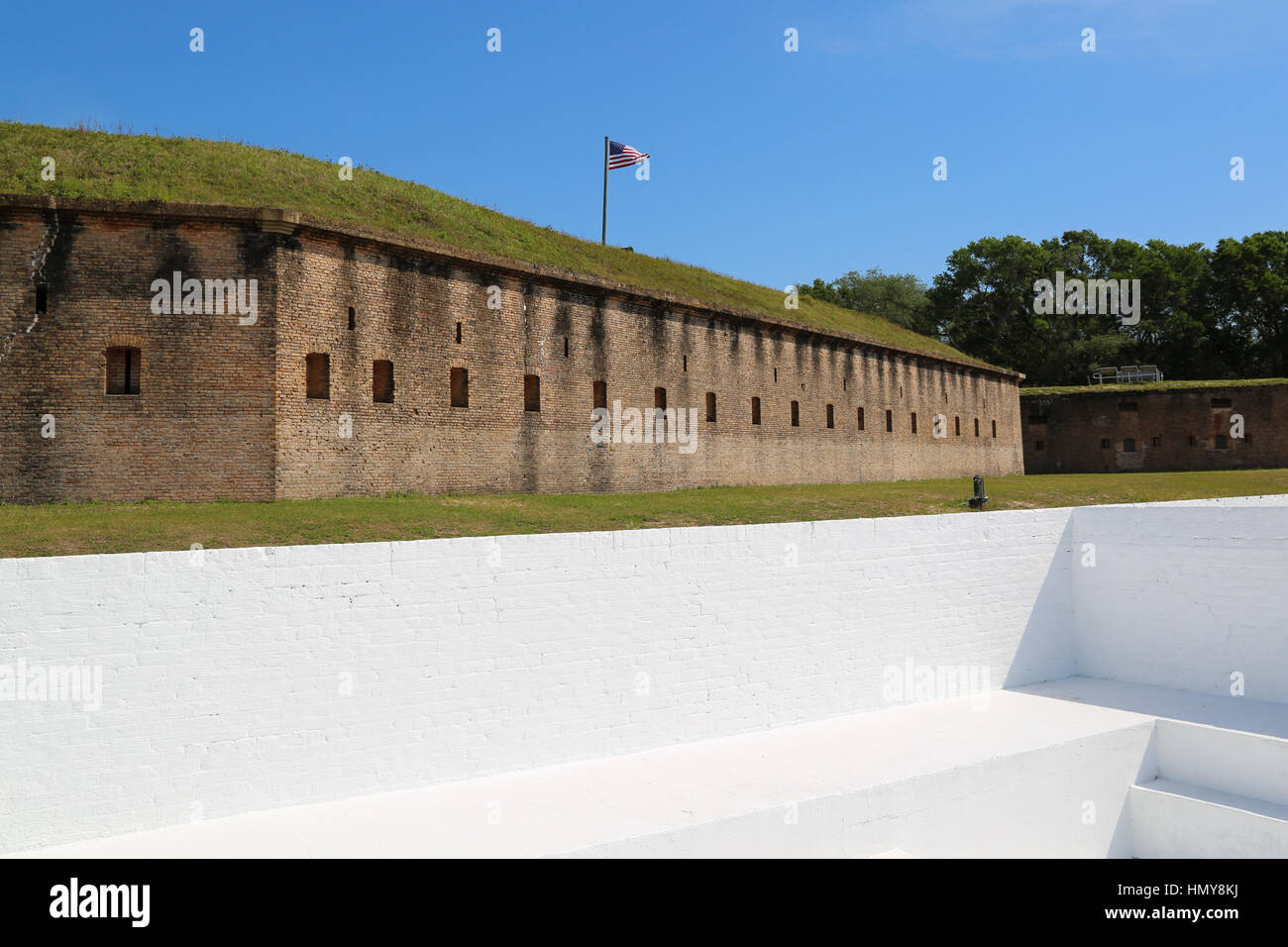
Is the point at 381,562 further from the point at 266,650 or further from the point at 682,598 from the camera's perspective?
the point at 682,598

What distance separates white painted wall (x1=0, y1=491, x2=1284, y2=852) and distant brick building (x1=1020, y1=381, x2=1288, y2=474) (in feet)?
103

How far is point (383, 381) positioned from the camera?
1708cm

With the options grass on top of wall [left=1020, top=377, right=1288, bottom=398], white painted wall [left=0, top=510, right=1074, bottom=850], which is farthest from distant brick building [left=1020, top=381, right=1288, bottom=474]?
white painted wall [left=0, top=510, right=1074, bottom=850]

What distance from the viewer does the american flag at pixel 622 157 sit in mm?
26703

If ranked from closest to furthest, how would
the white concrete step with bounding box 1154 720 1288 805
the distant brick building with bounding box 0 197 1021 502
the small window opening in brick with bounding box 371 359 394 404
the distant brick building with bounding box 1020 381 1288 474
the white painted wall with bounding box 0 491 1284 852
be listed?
the white painted wall with bounding box 0 491 1284 852 → the white concrete step with bounding box 1154 720 1288 805 → the distant brick building with bounding box 0 197 1021 502 → the small window opening in brick with bounding box 371 359 394 404 → the distant brick building with bounding box 1020 381 1288 474

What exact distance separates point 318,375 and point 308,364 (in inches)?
10.2

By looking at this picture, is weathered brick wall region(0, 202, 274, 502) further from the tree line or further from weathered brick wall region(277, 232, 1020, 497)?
the tree line

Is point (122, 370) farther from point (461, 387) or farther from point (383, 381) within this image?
point (461, 387)

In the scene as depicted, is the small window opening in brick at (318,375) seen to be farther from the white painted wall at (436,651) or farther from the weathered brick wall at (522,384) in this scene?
the white painted wall at (436,651)

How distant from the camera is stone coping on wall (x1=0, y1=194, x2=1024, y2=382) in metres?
14.5

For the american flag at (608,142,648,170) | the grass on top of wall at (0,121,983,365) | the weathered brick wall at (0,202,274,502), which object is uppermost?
the american flag at (608,142,648,170)

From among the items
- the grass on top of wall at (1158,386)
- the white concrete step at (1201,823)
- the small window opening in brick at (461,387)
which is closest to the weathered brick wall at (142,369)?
the small window opening in brick at (461,387)

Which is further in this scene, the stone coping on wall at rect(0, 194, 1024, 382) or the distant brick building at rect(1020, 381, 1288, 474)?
the distant brick building at rect(1020, 381, 1288, 474)

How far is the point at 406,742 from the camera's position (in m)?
8.43
